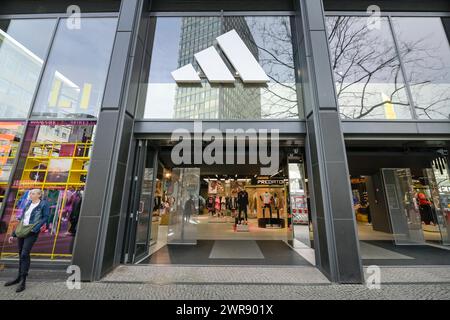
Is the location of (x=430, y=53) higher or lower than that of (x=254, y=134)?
higher

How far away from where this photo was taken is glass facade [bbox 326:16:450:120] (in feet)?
18.7

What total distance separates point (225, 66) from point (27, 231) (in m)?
6.38

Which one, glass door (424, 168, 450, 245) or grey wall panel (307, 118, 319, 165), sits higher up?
grey wall panel (307, 118, 319, 165)

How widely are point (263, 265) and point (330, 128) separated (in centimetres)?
382

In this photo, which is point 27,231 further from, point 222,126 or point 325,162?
point 325,162

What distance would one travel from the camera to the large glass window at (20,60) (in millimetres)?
5742

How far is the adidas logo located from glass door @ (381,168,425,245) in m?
7.76

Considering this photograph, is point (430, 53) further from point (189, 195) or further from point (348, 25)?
point (189, 195)

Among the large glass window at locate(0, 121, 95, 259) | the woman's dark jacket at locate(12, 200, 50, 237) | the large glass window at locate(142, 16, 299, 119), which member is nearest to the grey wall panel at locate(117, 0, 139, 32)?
the large glass window at locate(142, 16, 299, 119)

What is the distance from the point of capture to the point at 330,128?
4.64 m

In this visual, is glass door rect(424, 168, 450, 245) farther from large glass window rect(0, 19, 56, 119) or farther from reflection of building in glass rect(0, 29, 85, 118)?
large glass window rect(0, 19, 56, 119)

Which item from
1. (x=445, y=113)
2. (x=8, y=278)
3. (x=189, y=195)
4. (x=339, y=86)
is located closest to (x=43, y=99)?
(x=8, y=278)


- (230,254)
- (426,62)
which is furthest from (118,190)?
(426,62)

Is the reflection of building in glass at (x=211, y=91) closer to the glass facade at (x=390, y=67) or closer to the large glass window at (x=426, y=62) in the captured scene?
the glass facade at (x=390, y=67)
